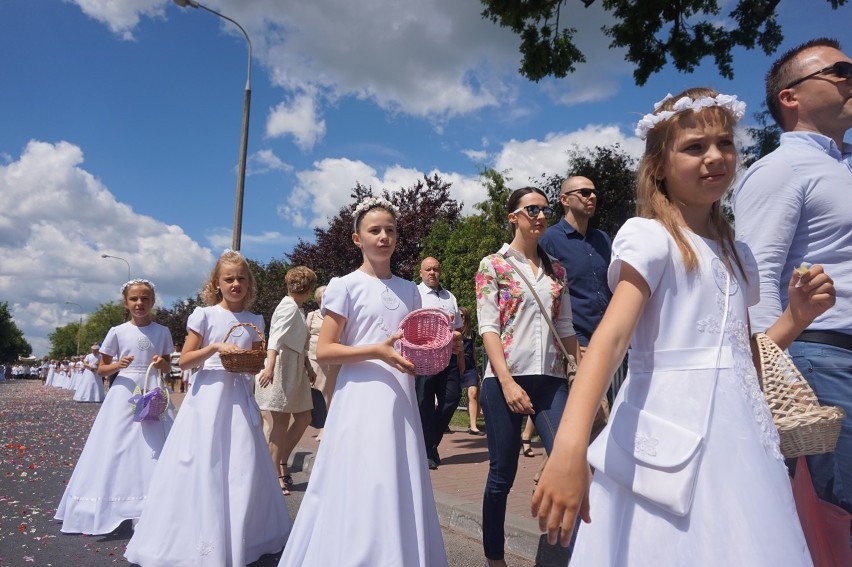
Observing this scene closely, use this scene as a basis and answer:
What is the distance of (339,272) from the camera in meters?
22.1

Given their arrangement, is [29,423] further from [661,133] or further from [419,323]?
[661,133]

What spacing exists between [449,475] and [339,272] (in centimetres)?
1531

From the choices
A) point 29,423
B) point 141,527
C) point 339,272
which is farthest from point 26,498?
point 339,272

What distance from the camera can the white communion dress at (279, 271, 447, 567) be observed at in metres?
3.28

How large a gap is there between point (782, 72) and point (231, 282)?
12.3 ft

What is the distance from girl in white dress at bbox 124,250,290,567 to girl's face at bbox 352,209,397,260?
129 cm

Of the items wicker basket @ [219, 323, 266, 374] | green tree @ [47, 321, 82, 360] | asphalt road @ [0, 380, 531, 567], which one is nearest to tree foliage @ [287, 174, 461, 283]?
asphalt road @ [0, 380, 531, 567]

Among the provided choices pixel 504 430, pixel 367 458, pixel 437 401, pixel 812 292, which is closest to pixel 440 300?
pixel 437 401

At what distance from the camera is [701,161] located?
6.95 ft

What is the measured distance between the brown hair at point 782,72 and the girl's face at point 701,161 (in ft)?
3.29

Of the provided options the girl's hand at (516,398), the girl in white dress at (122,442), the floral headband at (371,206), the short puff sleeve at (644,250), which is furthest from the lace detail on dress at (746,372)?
the girl in white dress at (122,442)

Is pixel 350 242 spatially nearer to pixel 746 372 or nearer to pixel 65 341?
pixel 746 372

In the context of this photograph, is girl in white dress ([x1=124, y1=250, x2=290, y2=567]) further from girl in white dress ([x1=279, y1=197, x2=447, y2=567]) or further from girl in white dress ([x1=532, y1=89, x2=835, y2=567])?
girl in white dress ([x1=532, y1=89, x2=835, y2=567])

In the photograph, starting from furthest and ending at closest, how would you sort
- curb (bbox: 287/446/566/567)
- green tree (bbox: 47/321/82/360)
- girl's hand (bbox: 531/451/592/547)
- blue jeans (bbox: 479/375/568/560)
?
1. green tree (bbox: 47/321/82/360)
2. curb (bbox: 287/446/566/567)
3. blue jeans (bbox: 479/375/568/560)
4. girl's hand (bbox: 531/451/592/547)
